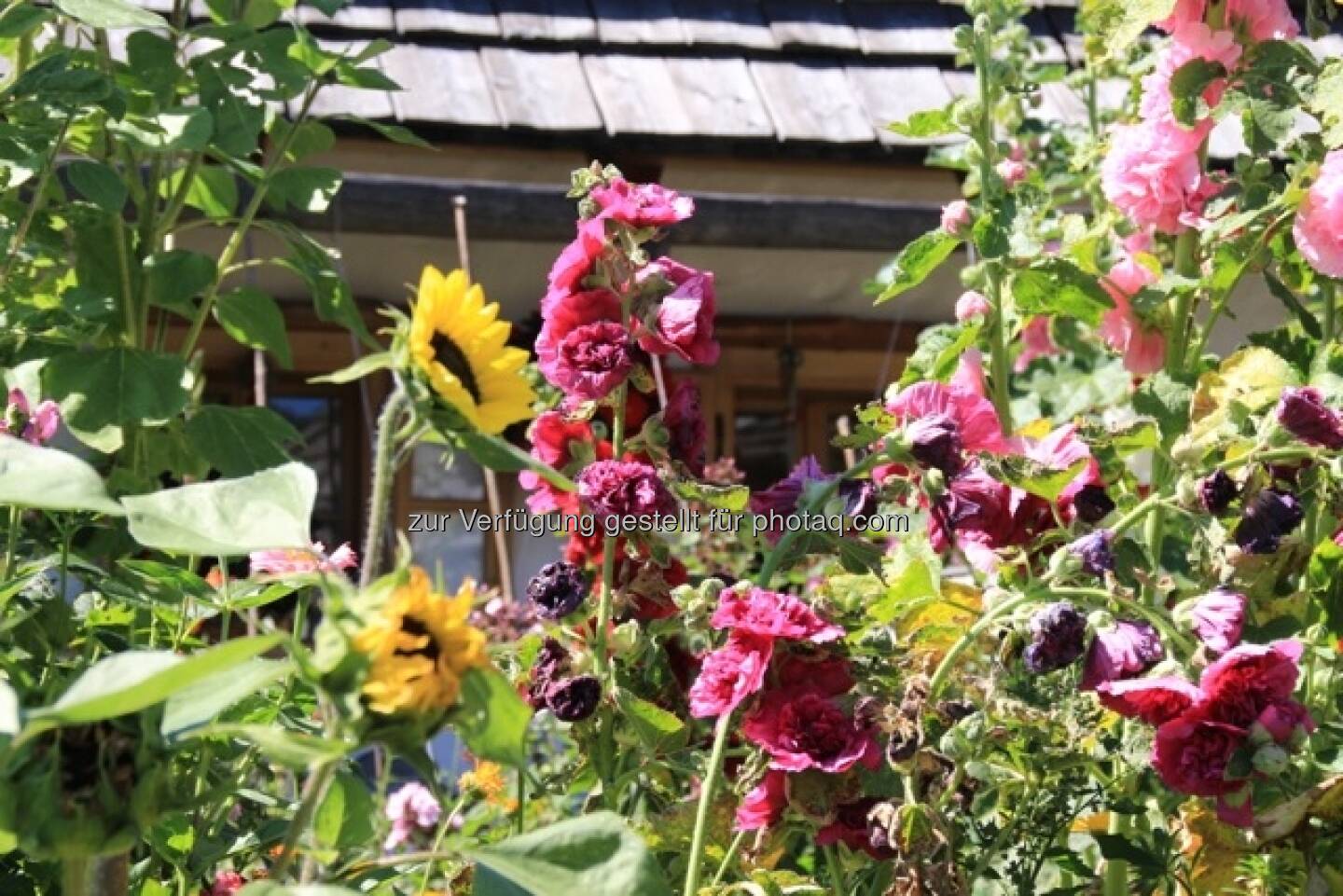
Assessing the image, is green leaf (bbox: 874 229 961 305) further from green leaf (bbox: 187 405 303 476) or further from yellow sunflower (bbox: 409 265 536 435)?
yellow sunflower (bbox: 409 265 536 435)

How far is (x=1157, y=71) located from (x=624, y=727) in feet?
2.61

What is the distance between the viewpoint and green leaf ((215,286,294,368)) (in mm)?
1732

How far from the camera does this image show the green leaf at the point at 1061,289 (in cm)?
156

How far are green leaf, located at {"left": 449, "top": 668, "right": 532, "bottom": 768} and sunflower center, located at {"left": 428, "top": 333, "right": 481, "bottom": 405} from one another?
11 centimetres

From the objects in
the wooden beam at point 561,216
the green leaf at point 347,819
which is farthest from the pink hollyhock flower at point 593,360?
the wooden beam at point 561,216

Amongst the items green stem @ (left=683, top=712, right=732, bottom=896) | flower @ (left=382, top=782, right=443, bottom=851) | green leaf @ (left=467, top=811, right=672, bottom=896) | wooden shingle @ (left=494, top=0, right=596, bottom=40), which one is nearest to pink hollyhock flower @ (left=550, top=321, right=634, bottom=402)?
green stem @ (left=683, top=712, right=732, bottom=896)

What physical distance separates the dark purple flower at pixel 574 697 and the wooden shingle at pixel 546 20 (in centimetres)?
331

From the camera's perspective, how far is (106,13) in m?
1.22

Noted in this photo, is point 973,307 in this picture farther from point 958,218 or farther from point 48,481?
point 48,481

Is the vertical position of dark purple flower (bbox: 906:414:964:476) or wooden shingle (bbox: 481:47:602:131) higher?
wooden shingle (bbox: 481:47:602:131)

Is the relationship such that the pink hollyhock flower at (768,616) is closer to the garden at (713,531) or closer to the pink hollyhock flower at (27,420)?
the garden at (713,531)

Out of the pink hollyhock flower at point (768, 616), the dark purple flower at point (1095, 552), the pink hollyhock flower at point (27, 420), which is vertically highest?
the pink hollyhock flower at point (27, 420)

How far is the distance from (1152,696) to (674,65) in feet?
11.4

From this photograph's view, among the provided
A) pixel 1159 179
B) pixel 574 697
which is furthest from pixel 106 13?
pixel 1159 179
